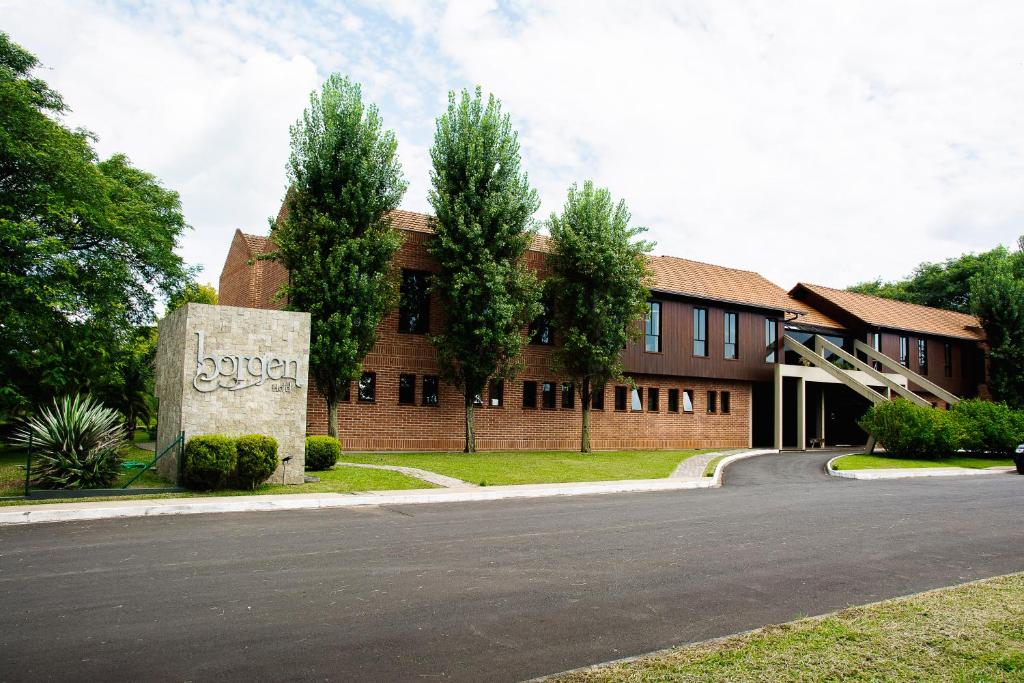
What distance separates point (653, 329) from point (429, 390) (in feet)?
36.5

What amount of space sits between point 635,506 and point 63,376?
22897 millimetres

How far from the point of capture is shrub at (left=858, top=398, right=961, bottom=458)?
29.0 m

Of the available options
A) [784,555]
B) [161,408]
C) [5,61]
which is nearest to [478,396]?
[161,408]

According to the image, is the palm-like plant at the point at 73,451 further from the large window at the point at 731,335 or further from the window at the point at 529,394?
the large window at the point at 731,335

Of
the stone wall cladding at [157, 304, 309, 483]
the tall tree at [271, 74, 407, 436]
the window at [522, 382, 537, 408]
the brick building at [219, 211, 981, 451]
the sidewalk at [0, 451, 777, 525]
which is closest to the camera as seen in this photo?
the sidewalk at [0, 451, 777, 525]

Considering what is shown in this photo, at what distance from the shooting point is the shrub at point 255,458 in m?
14.9

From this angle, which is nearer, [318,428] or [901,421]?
[318,428]

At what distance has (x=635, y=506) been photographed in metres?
14.2

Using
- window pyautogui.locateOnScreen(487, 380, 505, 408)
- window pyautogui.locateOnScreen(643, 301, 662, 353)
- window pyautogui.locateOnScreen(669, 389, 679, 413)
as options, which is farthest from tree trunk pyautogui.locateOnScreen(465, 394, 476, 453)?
window pyautogui.locateOnScreen(669, 389, 679, 413)

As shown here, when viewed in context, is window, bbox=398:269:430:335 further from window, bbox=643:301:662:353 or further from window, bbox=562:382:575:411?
window, bbox=643:301:662:353

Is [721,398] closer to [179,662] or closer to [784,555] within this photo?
[784,555]

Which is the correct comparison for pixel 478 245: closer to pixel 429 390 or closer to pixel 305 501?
pixel 429 390

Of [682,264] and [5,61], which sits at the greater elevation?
[5,61]

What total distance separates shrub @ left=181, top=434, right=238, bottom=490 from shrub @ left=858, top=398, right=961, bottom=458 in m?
25.4
